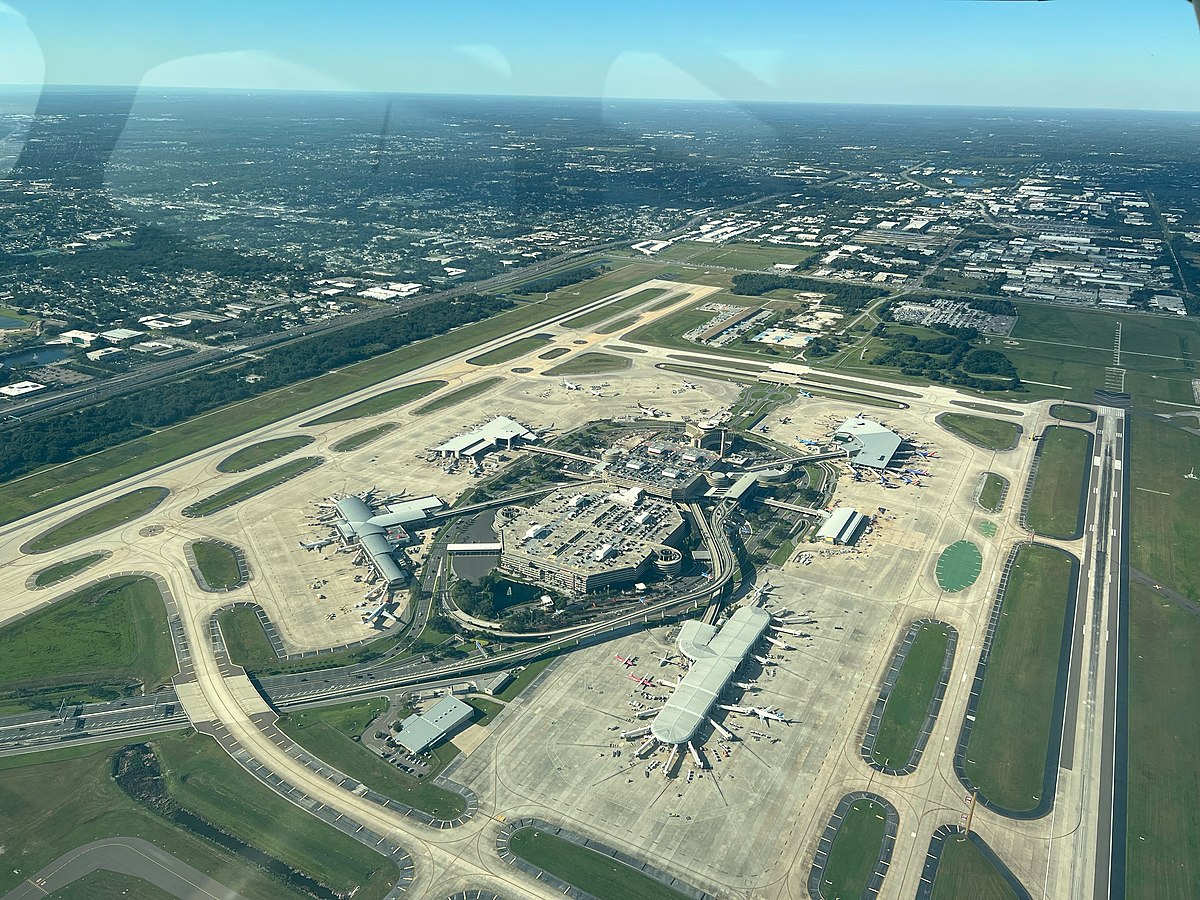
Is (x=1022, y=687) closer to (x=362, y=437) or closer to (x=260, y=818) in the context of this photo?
(x=260, y=818)

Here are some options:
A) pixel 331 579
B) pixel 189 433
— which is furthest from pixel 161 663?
pixel 189 433

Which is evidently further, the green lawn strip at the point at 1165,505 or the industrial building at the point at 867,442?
the industrial building at the point at 867,442

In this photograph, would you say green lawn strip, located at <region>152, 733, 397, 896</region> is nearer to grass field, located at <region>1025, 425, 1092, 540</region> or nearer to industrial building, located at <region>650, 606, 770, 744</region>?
industrial building, located at <region>650, 606, 770, 744</region>

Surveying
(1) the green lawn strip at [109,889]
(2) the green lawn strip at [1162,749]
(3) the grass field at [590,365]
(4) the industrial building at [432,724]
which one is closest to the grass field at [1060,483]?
(2) the green lawn strip at [1162,749]

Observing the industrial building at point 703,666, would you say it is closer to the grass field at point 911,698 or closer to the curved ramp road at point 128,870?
the grass field at point 911,698

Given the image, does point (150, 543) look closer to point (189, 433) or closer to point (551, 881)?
point (189, 433)

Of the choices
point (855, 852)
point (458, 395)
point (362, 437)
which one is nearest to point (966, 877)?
point (855, 852)

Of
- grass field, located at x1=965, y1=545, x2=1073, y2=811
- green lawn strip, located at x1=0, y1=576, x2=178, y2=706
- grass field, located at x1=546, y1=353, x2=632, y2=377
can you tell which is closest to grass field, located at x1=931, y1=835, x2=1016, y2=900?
grass field, located at x1=965, y1=545, x2=1073, y2=811
